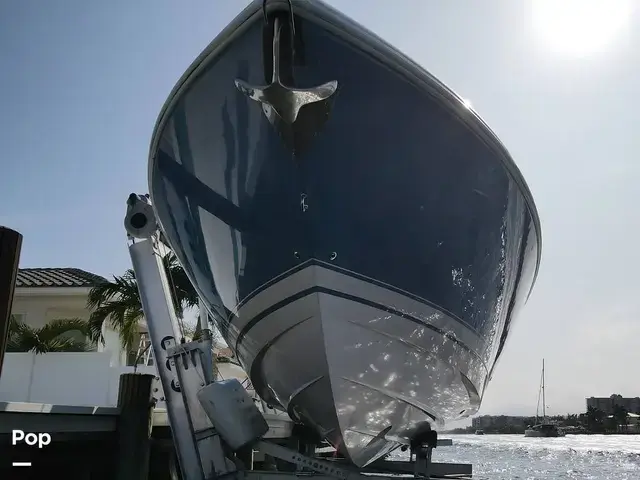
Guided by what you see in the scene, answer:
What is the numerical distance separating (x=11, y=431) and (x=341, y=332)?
6.78 feet

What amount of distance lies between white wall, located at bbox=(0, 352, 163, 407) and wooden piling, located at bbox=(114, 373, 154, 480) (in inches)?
143

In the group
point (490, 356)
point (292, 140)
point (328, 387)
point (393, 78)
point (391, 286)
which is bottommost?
point (328, 387)

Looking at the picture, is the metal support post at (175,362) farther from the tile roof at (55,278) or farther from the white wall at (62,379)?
the tile roof at (55,278)

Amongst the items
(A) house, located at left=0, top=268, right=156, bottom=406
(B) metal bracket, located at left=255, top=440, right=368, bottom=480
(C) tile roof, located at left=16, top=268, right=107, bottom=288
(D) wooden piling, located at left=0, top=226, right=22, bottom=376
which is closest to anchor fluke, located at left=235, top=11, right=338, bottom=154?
(D) wooden piling, located at left=0, top=226, right=22, bottom=376

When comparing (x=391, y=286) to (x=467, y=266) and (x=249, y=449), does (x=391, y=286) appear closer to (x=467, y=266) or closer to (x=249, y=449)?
(x=467, y=266)

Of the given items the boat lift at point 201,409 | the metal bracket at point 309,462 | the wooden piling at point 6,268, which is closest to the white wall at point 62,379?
the boat lift at point 201,409

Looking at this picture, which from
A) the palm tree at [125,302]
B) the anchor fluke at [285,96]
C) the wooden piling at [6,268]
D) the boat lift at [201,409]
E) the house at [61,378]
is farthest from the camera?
the palm tree at [125,302]

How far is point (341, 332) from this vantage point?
340 centimetres

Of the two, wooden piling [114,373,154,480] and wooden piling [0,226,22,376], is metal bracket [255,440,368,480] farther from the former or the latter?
wooden piling [0,226,22,376]

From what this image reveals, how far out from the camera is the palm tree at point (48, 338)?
29.3 feet

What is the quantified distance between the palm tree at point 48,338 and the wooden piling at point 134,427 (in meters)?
4.48

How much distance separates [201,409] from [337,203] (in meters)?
1.61

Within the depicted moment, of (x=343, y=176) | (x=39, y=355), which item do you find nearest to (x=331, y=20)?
(x=343, y=176)

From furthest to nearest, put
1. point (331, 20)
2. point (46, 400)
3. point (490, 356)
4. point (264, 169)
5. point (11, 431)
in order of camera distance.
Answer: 1. point (46, 400)
2. point (490, 356)
3. point (11, 431)
4. point (264, 169)
5. point (331, 20)
